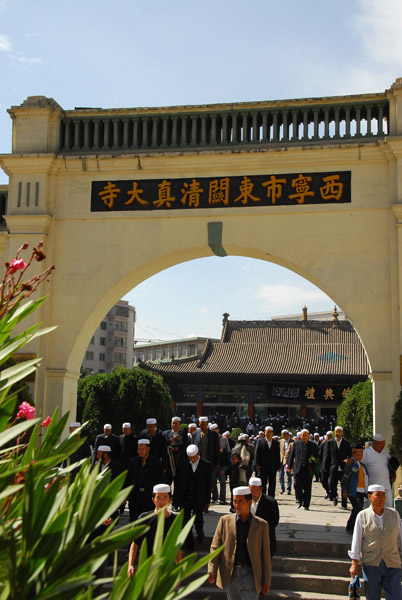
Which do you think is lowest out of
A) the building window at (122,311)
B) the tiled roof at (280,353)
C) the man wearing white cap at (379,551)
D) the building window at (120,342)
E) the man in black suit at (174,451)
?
the man wearing white cap at (379,551)

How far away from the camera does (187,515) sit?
8719mm

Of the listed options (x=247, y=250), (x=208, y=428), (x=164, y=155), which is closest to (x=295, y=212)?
(x=247, y=250)

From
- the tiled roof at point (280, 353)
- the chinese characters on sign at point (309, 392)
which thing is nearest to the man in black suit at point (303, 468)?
the tiled roof at point (280, 353)

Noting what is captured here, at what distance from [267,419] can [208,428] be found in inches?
1012

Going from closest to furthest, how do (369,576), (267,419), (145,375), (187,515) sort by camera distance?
(369,576) < (187,515) < (145,375) < (267,419)

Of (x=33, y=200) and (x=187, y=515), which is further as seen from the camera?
(x=33, y=200)

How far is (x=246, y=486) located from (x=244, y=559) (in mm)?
3207

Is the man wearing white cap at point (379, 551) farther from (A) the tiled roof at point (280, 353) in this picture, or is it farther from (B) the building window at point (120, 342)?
(B) the building window at point (120, 342)

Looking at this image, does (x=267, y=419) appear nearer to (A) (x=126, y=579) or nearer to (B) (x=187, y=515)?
(B) (x=187, y=515)

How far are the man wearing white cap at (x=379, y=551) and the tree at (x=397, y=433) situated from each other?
355 cm

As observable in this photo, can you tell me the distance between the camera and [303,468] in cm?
1153

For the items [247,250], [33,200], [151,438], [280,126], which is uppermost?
[280,126]

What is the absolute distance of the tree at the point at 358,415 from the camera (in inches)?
821

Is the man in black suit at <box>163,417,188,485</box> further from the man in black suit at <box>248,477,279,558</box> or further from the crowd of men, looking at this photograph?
→ the man in black suit at <box>248,477,279,558</box>
